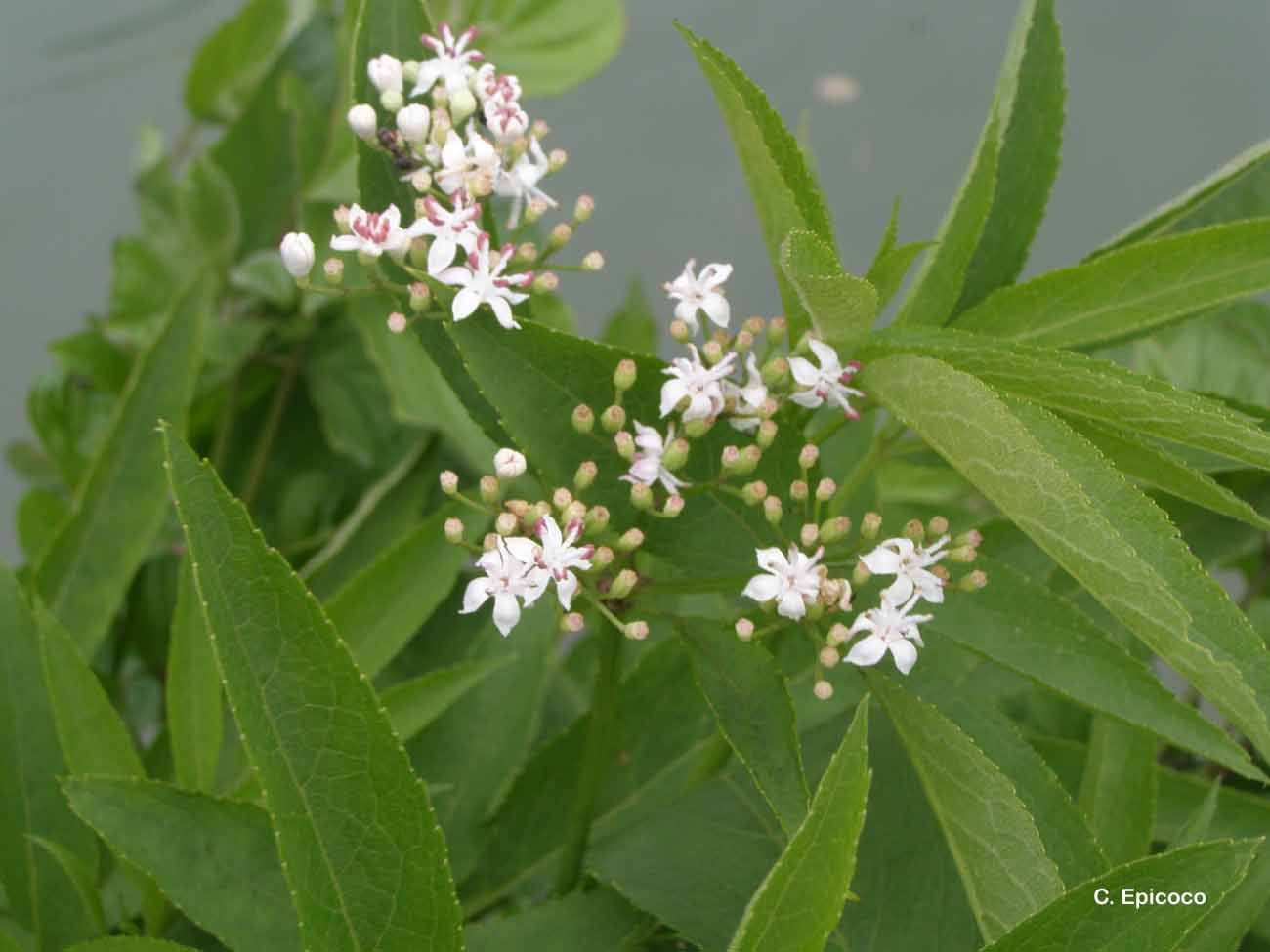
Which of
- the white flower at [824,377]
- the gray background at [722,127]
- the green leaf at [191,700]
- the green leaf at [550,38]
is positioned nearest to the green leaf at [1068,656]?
the white flower at [824,377]

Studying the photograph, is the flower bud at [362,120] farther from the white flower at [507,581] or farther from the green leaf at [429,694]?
the green leaf at [429,694]

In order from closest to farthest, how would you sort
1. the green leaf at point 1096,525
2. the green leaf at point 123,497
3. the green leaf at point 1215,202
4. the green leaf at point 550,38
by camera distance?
the green leaf at point 1096,525 → the green leaf at point 1215,202 → the green leaf at point 123,497 → the green leaf at point 550,38

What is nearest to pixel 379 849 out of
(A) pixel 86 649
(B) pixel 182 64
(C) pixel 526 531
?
(C) pixel 526 531

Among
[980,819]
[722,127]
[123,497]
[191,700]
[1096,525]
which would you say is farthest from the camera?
[722,127]

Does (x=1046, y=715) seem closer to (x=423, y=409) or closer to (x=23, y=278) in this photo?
(x=423, y=409)

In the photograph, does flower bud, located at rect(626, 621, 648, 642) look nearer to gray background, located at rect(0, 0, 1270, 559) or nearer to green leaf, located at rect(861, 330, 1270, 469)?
green leaf, located at rect(861, 330, 1270, 469)


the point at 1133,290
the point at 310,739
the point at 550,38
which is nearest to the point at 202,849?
the point at 310,739

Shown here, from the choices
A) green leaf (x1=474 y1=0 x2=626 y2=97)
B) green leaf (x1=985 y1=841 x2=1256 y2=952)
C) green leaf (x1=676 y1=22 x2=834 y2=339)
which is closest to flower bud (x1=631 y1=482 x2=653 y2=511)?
green leaf (x1=676 y1=22 x2=834 y2=339)

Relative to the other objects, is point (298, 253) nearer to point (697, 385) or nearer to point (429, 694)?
point (697, 385)
